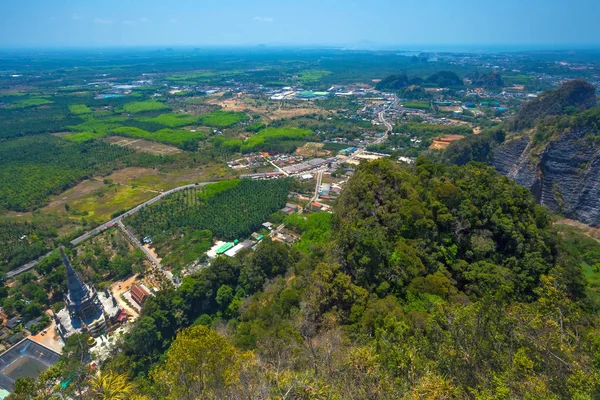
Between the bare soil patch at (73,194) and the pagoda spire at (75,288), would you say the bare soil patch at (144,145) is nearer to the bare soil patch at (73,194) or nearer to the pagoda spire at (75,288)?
the bare soil patch at (73,194)

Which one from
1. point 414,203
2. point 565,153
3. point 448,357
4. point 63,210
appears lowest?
point 63,210

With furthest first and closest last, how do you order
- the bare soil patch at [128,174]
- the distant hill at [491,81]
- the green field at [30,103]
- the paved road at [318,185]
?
the distant hill at [491,81] < the green field at [30,103] < the bare soil patch at [128,174] < the paved road at [318,185]

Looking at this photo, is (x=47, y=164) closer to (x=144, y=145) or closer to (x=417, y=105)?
(x=144, y=145)

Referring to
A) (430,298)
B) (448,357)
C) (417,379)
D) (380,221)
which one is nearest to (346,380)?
(417,379)

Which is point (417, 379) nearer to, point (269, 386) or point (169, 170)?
point (269, 386)

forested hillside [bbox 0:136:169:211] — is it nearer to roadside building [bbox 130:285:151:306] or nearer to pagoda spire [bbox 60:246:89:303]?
roadside building [bbox 130:285:151:306]

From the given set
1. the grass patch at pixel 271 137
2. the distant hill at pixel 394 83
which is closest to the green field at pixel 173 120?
the grass patch at pixel 271 137
